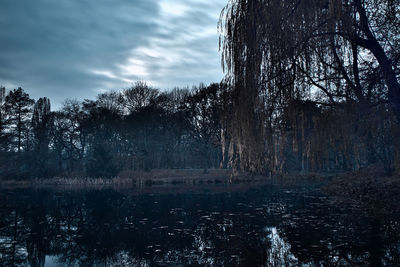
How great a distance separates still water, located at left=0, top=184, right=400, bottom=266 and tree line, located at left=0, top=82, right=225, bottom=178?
68.5ft

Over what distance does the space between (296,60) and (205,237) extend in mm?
6648

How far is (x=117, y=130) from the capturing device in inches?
1630

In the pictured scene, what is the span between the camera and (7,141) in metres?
32.5

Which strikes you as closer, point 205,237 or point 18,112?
point 205,237

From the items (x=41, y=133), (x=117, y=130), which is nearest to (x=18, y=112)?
(x=41, y=133)

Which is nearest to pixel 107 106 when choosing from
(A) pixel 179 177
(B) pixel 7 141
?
(B) pixel 7 141

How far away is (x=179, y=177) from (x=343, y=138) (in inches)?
1141

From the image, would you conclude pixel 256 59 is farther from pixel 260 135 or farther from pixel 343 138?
pixel 343 138

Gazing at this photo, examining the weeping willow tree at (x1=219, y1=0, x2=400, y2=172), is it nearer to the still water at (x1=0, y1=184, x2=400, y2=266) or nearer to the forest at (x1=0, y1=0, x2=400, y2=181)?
the forest at (x1=0, y1=0, x2=400, y2=181)

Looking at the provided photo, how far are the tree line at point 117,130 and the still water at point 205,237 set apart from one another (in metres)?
20.9

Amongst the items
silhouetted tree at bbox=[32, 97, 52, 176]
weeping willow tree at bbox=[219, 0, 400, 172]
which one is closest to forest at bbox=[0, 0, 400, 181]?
weeping willow tree at bbox=[219, 0, 400, 172]

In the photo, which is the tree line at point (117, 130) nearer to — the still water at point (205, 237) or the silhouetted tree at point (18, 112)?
the silhouetted tree at point (18, 112)

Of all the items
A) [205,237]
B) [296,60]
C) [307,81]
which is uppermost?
[296,60]

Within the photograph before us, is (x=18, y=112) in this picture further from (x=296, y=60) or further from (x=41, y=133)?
(x=296, y=60)
